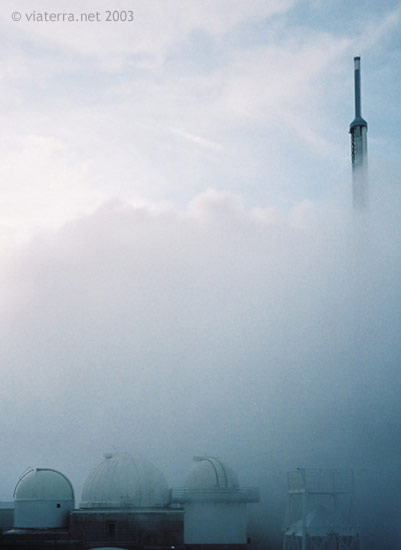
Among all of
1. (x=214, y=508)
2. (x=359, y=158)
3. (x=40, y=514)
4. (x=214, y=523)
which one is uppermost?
(x=359, y=158)

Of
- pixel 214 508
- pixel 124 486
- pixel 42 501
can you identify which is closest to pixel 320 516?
pixel 214 508

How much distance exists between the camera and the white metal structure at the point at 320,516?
189 feet

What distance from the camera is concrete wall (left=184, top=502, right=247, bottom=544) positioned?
60875 millimetres

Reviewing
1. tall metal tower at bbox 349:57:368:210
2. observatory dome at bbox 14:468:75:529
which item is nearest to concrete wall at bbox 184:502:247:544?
observatory dome at bbox 14:468:75:529

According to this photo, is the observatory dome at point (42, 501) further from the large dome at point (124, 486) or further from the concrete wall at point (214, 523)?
the concrete wall at point (214, 523)

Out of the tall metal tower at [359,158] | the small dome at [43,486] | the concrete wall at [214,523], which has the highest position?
the tall metal tower at [359,158]

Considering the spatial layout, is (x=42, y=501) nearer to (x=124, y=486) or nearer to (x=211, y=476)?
(x=124, y=486)

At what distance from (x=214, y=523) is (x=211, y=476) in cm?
396

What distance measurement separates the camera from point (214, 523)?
61.2 meters

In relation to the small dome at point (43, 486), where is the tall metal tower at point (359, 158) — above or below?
above

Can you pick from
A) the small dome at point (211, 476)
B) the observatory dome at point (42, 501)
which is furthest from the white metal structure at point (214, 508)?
the observatory dome at point (42, 501)

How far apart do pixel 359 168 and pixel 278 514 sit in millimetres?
37099

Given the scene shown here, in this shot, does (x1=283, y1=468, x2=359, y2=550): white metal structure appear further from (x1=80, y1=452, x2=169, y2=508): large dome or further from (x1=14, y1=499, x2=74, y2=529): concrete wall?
(x1=14, y1=499, x2=74, y2=529): concrete wall

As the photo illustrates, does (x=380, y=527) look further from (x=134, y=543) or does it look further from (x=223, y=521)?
(x=134, y=543)
